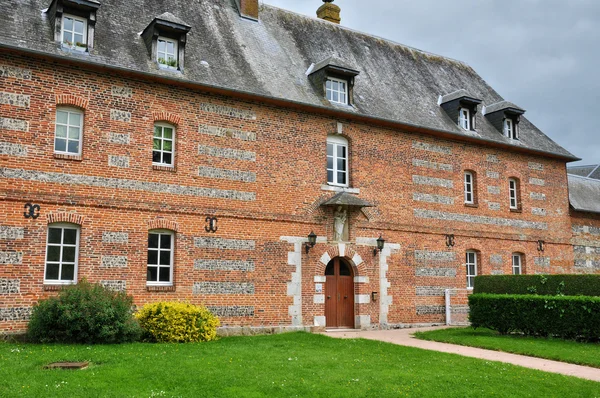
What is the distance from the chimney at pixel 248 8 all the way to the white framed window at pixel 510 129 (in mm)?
10169

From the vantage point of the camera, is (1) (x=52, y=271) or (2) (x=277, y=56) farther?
(2) (x=277, y=56)

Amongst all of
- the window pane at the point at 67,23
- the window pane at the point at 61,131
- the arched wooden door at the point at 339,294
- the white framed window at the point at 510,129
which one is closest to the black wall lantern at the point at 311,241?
the arched wooden door at the point at 339,294

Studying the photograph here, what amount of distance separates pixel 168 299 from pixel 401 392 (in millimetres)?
7859

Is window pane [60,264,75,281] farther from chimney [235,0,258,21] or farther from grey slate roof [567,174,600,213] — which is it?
grey slate roof [567,174,600,213]

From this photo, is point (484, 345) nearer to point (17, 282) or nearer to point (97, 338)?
point (97, 338)

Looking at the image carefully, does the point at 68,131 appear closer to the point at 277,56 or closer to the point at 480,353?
the point at 277,56

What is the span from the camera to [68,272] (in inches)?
537

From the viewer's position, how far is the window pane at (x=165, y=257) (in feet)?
48.8

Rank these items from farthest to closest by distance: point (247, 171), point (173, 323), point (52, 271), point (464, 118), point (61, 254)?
point (464, 118)
point (247, 171)
point (61, 254)
point (52, 271)
point (173, 323)

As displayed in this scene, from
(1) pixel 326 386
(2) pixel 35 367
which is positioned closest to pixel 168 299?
(2) pixel 35 367

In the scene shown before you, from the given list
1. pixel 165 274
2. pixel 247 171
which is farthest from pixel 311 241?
pixel 165 274

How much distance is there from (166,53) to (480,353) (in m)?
10.9

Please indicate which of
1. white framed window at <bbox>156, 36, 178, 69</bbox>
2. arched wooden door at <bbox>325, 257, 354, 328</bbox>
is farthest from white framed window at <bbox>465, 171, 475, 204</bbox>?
white framed window at <bbox>156, 36, 178, 69</bbox>

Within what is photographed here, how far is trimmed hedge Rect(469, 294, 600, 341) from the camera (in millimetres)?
14172
